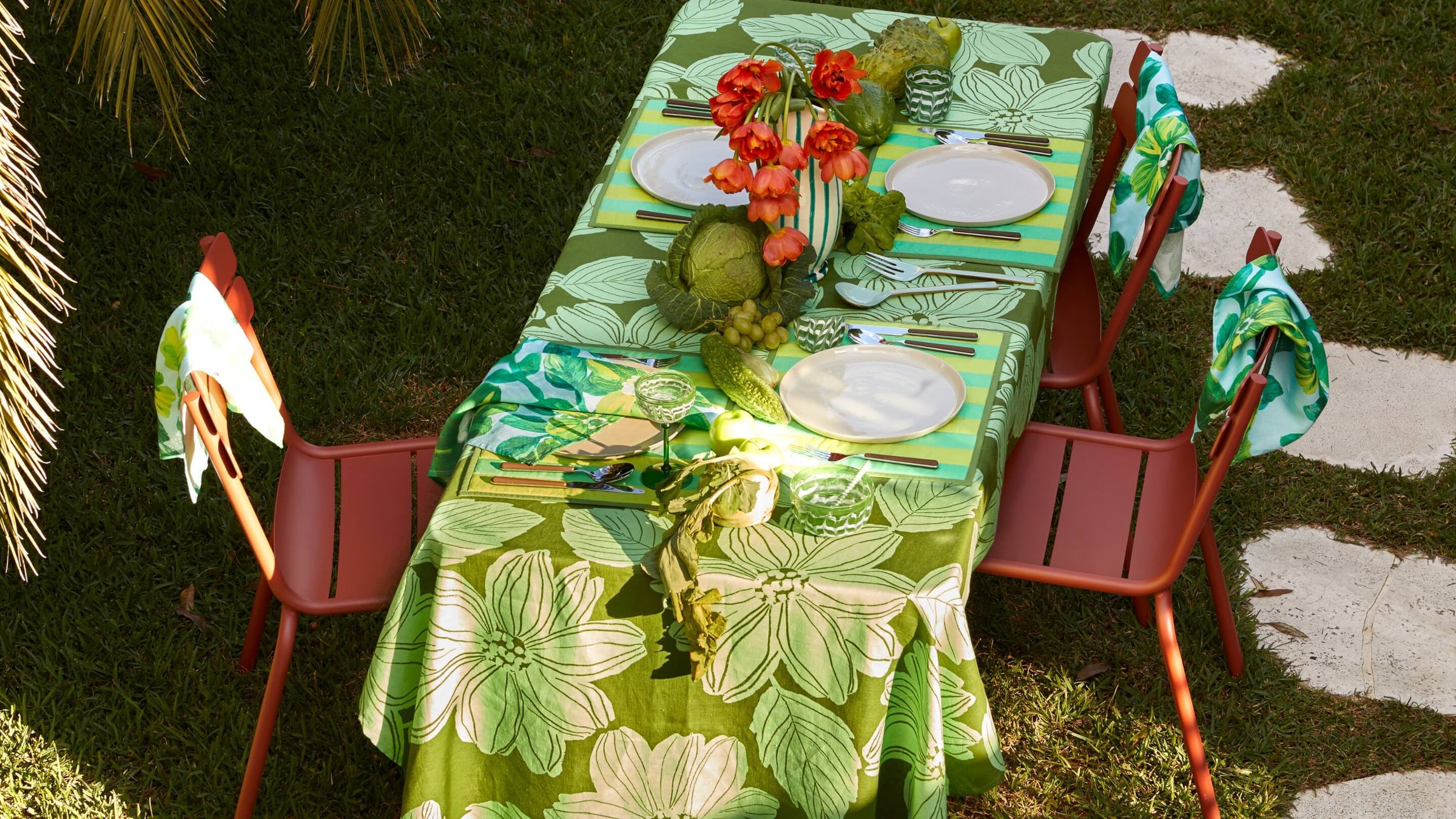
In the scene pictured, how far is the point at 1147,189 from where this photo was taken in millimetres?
2363

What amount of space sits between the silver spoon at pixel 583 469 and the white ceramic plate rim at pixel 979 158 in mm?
820

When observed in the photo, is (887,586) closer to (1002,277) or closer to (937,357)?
(937,357)

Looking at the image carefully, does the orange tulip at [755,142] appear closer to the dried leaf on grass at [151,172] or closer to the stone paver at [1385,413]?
the stone paver at [1385,413]

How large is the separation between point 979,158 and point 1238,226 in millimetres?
1628

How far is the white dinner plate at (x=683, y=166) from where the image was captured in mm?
2443

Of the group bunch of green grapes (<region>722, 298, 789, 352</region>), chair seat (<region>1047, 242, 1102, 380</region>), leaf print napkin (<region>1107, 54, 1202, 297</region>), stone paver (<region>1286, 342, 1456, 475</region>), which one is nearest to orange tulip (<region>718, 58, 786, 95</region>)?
bunch of green grapes (<region>722, 298, 789, 352</region>)

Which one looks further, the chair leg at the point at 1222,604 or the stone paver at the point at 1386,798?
the chair leg at the point at 1222,604

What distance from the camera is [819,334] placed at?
2.10m

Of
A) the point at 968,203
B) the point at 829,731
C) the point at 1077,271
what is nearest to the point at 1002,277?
the point at 968,203

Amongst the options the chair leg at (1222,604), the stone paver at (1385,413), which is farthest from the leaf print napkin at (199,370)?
the stone paver at (1385,413)

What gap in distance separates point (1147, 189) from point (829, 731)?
118 centimetres

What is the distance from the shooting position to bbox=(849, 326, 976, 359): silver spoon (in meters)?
2.11

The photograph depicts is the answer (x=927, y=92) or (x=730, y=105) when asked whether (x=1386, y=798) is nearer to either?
(x=927, y=92)

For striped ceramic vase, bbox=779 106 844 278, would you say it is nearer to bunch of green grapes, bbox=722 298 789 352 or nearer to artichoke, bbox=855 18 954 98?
bunch of green grapes, bbox=722 298 789 352
